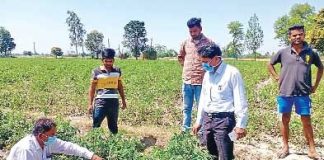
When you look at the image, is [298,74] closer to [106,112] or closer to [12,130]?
[106,112]

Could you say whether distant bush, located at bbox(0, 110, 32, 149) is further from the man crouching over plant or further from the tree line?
the tree line

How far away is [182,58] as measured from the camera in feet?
22.2

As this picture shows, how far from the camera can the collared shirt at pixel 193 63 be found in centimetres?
634

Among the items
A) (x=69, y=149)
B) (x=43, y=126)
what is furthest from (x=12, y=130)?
(x=43, y=126)

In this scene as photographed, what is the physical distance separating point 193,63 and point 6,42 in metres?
116

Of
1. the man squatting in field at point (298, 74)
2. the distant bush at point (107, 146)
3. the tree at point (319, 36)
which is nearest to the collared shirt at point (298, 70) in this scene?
the man squatting in field at point (298, 74)

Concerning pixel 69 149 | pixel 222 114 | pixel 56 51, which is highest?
pixel 222 114

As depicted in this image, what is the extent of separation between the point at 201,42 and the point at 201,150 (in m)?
2.09

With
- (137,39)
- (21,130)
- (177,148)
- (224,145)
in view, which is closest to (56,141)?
(177,148)

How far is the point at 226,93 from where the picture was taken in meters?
4.52

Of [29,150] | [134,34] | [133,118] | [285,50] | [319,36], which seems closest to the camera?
[29,150]

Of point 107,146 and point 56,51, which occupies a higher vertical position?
point 107,146

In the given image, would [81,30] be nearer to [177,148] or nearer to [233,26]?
[233,26]

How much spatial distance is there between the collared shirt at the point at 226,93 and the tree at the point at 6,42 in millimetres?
108288
